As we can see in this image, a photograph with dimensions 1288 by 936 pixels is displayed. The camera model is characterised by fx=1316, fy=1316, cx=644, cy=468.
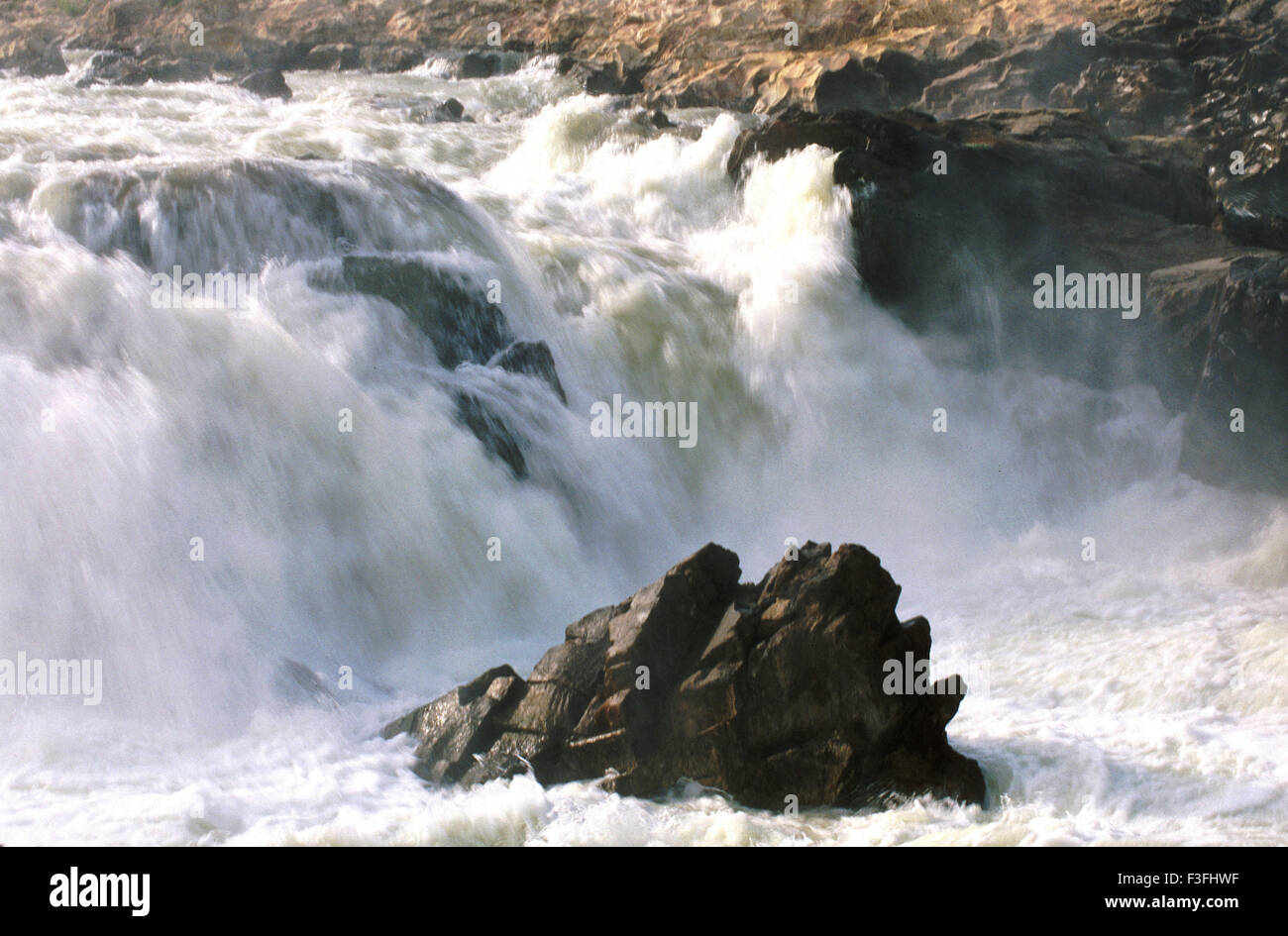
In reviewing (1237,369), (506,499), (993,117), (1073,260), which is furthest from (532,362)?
(993,117)

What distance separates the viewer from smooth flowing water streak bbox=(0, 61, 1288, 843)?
7859mm

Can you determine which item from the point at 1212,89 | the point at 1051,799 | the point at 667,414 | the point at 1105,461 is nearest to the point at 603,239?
the point at 667,414

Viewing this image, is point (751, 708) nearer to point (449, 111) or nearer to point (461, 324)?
point (461, 324)

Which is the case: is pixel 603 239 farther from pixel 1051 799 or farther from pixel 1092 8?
pixel 1092 8

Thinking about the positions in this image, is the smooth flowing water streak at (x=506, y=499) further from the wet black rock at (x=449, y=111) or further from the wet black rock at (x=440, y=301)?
the wet black rock at (x=449, y=111)

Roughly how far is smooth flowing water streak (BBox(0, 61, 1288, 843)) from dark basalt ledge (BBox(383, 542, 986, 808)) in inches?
8.7

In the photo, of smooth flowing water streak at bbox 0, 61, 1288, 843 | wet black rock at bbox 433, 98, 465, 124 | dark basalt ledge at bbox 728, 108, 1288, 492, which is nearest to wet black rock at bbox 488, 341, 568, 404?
smooth flowing water streak at bbox 0, 61, 1288, 843

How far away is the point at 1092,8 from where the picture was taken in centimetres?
2777

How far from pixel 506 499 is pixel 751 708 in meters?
4.43

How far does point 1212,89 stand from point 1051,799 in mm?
21321

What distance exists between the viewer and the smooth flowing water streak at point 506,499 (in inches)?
309

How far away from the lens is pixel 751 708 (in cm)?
786

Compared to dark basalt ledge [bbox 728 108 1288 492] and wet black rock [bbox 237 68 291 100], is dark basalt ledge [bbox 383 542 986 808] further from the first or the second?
wet black rock [bbox 237 68 291 100]
